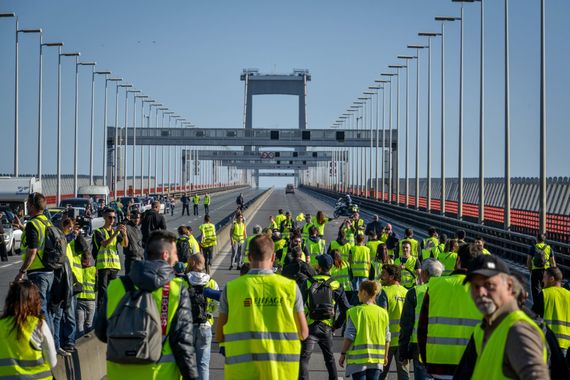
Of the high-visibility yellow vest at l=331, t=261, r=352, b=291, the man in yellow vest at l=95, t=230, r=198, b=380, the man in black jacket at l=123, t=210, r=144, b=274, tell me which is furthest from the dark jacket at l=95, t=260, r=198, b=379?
the man in black jacket at l=123, t=210, r=144, b=274

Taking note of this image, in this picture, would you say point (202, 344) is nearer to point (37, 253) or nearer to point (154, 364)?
point (37, 253)

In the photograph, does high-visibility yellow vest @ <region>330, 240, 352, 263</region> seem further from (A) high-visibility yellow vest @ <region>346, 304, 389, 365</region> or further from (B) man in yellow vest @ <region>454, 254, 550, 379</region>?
(B) man in yellow vest @ <region>454, 254, 550, 379</region>

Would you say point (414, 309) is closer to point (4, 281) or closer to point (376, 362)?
point (376, 362)

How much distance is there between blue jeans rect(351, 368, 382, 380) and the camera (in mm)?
10266

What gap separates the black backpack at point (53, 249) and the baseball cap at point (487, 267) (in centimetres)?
661

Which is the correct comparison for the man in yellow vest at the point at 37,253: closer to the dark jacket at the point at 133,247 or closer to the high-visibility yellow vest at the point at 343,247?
the dark jacket at the point at 133,247

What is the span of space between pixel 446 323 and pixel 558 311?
9.49 feet

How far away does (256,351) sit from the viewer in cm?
736

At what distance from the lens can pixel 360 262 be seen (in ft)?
56.4

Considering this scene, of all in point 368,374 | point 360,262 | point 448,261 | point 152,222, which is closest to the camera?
point 368,374

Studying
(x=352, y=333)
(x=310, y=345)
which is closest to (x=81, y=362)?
(x=310, y=345)

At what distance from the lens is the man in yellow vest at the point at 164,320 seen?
22.9ft

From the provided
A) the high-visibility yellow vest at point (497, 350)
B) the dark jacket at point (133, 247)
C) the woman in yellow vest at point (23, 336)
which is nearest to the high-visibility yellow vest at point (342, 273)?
the dark jacket at point (133, 247)

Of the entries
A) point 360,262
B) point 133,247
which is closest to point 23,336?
point 360,262
